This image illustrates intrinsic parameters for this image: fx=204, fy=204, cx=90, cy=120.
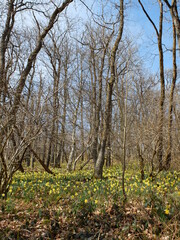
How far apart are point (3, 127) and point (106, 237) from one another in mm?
2716

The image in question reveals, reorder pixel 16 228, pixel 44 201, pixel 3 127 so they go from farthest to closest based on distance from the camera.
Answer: pixel 44 201, pixel 3 127, pixel 16 228

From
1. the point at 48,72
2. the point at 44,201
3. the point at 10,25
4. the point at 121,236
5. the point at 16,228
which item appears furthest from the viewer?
the point at 48,72

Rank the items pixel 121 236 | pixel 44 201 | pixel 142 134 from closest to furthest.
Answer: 1. pixel 121 236
2. pixel 44 201
3. pixel 142 134

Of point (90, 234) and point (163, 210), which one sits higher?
point (163, 210)

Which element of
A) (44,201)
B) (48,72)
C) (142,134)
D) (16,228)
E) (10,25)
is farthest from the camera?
(48,72)

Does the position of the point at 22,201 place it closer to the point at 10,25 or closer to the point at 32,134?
the point at 32,134

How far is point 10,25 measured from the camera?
25.1 ft

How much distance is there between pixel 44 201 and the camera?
437 cm

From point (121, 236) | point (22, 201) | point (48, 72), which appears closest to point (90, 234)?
point (121, 236)

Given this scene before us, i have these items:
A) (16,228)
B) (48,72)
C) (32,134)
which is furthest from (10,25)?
(48,72)

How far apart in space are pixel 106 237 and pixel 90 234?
0.27m

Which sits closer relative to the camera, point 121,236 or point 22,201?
point 121,236

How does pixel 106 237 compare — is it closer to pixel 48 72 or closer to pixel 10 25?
pixel 10 25

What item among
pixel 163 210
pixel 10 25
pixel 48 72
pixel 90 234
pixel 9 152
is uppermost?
pixel 48 72
